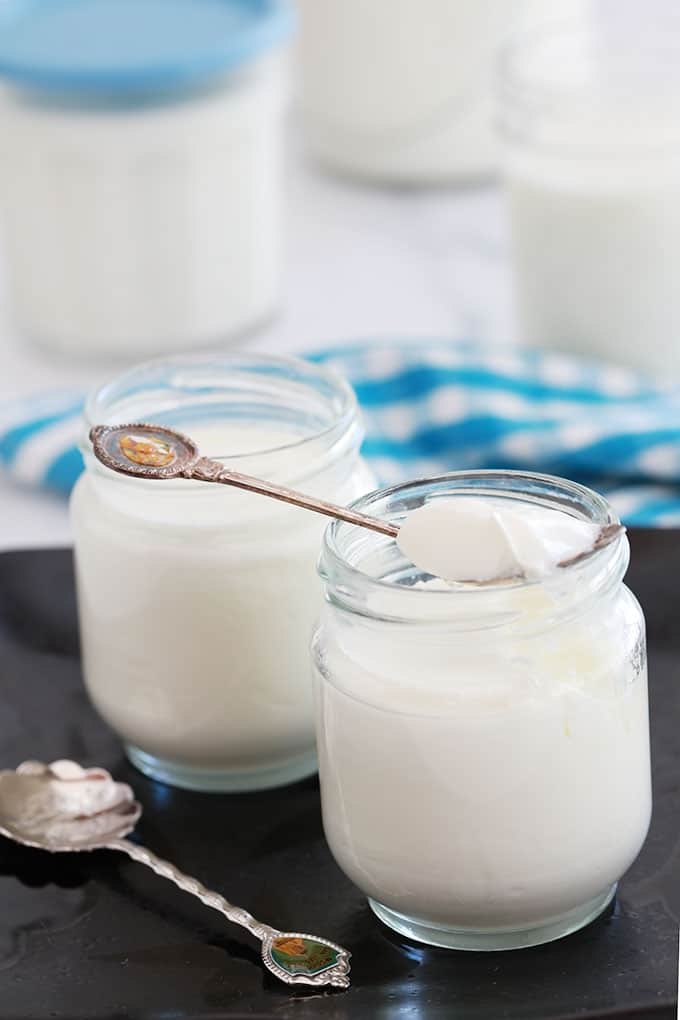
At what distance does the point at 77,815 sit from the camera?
A: 0.91 m

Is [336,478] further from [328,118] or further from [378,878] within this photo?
[328,118]

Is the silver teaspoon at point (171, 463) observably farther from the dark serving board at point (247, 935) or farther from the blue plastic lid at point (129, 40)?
the blue plastic lid at point (129, 40)

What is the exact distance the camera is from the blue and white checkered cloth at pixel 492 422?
1.31m

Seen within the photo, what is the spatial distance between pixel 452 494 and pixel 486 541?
0.31 ft

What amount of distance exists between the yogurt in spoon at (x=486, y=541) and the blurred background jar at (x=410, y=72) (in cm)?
112

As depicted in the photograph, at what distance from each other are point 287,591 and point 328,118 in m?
1.15

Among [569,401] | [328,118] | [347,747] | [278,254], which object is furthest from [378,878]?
[328,118]

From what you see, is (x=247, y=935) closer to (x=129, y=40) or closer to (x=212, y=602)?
(x=212, y=602)

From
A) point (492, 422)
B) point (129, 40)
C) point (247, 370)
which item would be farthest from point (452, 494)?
point (129, 40)

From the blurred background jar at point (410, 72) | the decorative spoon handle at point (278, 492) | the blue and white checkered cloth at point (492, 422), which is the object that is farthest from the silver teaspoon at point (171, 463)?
the blurred background jar at point (410, 72)

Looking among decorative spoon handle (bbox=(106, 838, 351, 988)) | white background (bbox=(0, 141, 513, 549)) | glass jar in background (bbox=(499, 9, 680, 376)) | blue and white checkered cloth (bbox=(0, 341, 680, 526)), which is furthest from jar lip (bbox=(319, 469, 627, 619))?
white background (bbox=(0, 141, 513, 549))

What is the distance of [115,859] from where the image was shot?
887 millimetres

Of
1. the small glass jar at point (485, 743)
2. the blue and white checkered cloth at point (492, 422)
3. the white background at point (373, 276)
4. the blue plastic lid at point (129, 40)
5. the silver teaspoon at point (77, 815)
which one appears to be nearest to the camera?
the small glass jar at point (485, 743)

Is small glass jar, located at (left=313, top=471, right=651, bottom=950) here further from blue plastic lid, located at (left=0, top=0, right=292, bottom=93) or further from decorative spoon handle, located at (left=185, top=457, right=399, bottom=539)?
blue plastic lid, located at (left=0, top=0, right=292, bottom=93)
